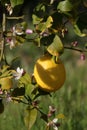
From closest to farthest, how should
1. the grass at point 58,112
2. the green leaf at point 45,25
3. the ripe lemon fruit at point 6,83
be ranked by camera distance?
1. the green leaf at point 45,25
2. the ripe lemon fruit at point 6,83
3. the grass at point 58,112

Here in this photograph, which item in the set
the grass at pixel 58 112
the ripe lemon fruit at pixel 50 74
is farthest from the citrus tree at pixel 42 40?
the grass at pixel 58 112

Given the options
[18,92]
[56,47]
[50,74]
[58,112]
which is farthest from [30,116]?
[58,112]

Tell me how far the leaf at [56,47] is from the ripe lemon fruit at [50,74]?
0.24ft

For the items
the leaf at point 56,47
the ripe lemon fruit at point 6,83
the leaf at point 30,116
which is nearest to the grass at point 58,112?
the leaf at point 30,116

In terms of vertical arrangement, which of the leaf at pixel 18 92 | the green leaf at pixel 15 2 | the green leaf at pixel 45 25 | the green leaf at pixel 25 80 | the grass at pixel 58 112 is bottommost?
the grass at pixel 58 112

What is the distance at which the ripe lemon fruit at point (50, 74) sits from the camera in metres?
1.64

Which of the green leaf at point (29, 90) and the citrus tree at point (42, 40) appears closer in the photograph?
the citrus tree at point (42, 40)

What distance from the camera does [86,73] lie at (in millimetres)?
5254

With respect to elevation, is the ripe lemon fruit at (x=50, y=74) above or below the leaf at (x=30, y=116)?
above

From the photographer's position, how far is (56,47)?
1569 mm

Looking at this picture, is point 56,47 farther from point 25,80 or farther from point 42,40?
point 25,80

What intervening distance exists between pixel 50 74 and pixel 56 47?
112mm

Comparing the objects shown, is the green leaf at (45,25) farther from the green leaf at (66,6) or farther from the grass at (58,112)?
the grass at (58,112)

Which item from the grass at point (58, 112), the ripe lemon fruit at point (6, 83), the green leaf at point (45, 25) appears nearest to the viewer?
the green leaf at point (45, 25)
